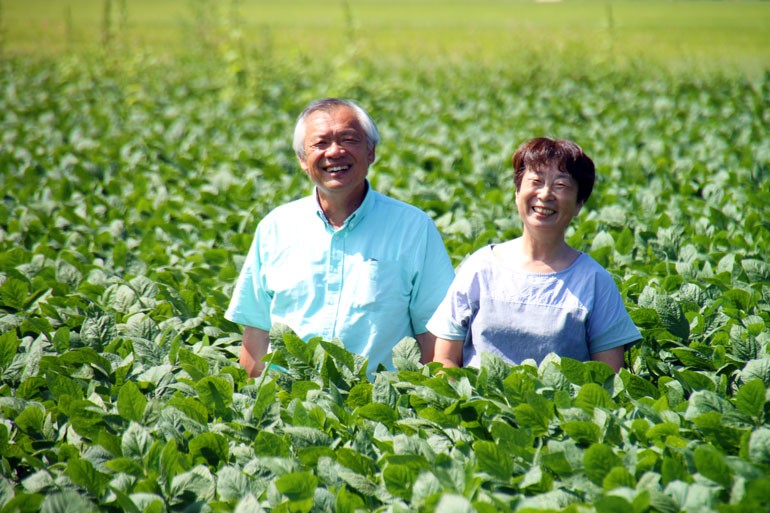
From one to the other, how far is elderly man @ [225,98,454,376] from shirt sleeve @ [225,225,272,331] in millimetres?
58

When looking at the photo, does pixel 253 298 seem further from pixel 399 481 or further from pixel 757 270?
pixel 757 270

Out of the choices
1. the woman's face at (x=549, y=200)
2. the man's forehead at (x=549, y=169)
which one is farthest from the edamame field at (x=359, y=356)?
the man's forehead at (x=549, y=169)

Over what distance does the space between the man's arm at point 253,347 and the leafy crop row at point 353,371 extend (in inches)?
7.8

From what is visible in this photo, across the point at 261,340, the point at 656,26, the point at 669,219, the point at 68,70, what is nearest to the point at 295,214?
the point at 261,340

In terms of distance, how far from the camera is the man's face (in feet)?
11.5

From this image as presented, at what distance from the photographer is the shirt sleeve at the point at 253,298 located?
12.1ft

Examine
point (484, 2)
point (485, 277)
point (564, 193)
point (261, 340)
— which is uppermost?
point (484, 2)

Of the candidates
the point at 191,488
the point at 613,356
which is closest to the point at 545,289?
the point at 613,356

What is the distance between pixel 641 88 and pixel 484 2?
39.7m

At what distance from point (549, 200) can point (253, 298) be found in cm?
143

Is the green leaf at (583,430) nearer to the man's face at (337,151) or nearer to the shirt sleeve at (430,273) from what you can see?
the shirt sleeve at (430,273)

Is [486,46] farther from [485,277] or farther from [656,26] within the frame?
[485,277]

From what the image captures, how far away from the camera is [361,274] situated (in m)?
3.53

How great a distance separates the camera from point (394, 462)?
2.31 meters
